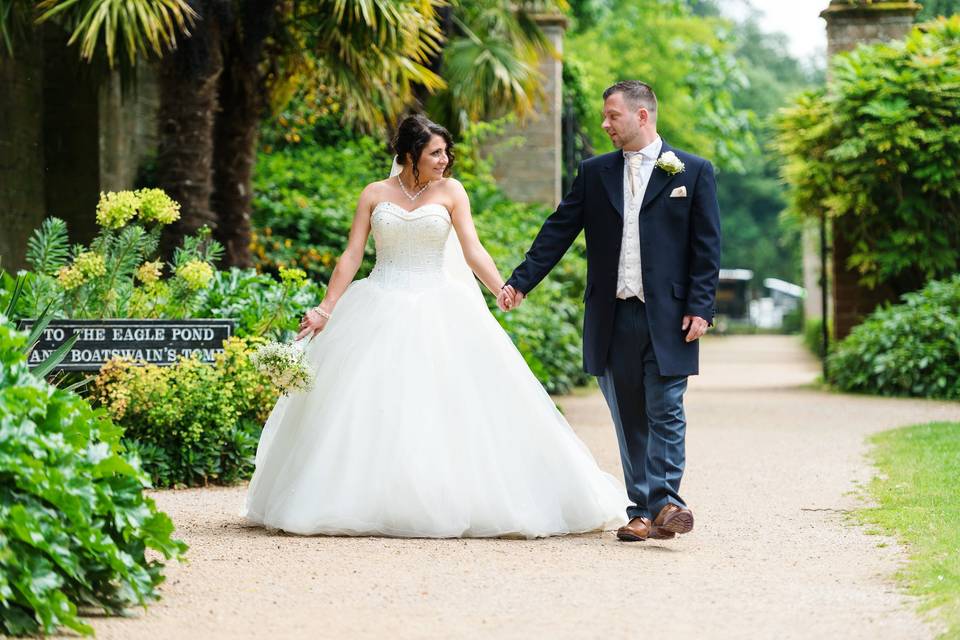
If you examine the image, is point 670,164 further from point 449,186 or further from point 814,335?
point 814,335

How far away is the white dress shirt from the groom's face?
0.12 m

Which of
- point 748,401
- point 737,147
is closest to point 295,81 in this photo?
point 748,401

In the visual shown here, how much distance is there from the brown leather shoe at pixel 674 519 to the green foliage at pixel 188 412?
9.75ft

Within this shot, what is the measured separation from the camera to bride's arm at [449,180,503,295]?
6.85 metres

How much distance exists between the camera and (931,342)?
51.4 feet

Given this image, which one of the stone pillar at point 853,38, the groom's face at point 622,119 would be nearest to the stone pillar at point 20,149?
the stone pillar at point 853,38

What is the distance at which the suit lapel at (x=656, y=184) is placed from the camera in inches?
245

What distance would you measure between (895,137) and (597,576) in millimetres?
12356

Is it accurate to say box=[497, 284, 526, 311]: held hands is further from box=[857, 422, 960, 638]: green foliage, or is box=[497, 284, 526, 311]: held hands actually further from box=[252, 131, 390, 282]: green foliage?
box=[252, 131, 390, 282]: green foliage

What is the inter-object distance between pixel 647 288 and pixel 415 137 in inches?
55.7

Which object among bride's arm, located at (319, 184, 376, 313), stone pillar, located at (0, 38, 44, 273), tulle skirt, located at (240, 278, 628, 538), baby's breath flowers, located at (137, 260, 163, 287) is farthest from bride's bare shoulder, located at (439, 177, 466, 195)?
stone pillar, located at (0, 38, 44, 273)

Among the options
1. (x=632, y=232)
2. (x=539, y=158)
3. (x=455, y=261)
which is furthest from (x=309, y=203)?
(x=632, y=232)

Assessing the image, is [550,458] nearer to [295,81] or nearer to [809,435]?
[809,435]

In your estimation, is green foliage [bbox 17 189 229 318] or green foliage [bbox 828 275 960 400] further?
green foliage [bbox 828 275 960 400]
